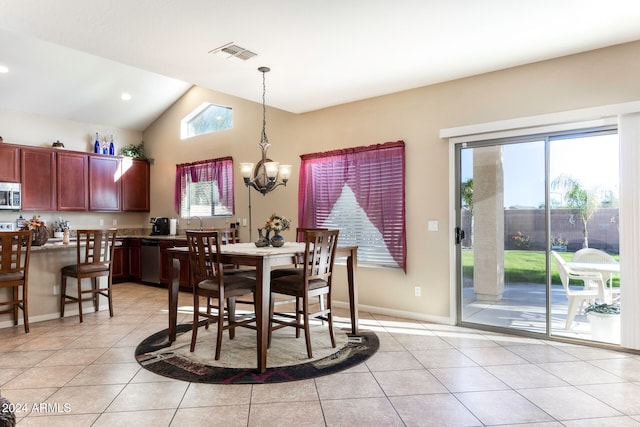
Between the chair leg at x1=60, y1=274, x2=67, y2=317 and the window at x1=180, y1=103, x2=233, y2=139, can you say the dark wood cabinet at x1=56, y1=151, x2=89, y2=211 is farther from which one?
the chair leg at x1=60, y1=274, x2=67, y2=317

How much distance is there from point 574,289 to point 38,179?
290 inches

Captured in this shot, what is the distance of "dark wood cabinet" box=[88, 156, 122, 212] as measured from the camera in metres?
6.84

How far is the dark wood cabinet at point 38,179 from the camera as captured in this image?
6.01 metres

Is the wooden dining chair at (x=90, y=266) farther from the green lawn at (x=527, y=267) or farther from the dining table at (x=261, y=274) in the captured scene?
the green lawn at (x=527, y=267)

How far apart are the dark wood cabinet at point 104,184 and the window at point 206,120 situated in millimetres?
1390

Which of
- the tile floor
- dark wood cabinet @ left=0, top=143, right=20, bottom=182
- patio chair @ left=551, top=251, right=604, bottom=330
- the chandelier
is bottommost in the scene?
the tile floor

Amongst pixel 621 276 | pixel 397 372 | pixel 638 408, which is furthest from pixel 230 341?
pixel 621 276

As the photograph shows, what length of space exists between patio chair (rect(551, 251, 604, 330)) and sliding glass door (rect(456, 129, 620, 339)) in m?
0.01

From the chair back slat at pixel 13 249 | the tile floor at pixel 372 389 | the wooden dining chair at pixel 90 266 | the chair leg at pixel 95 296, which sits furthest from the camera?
the chair leg at pixel 95 296

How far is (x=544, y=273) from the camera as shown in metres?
3.79

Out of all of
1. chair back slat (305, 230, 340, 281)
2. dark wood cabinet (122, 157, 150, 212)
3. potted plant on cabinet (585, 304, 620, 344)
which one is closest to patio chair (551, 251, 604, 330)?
potted plant on cabinet (585, 304, 620, 344)

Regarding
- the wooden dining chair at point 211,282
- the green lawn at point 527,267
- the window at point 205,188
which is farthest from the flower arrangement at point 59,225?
the green lawn at point 527,267

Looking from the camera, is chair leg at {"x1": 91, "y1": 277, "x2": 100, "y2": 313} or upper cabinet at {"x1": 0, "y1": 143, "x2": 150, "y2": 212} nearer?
chair leg at {"x1": 91, "y1": 277, "x2": 100, "y2": 313}

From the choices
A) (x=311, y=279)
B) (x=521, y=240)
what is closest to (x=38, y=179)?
(x=311, y=279)
